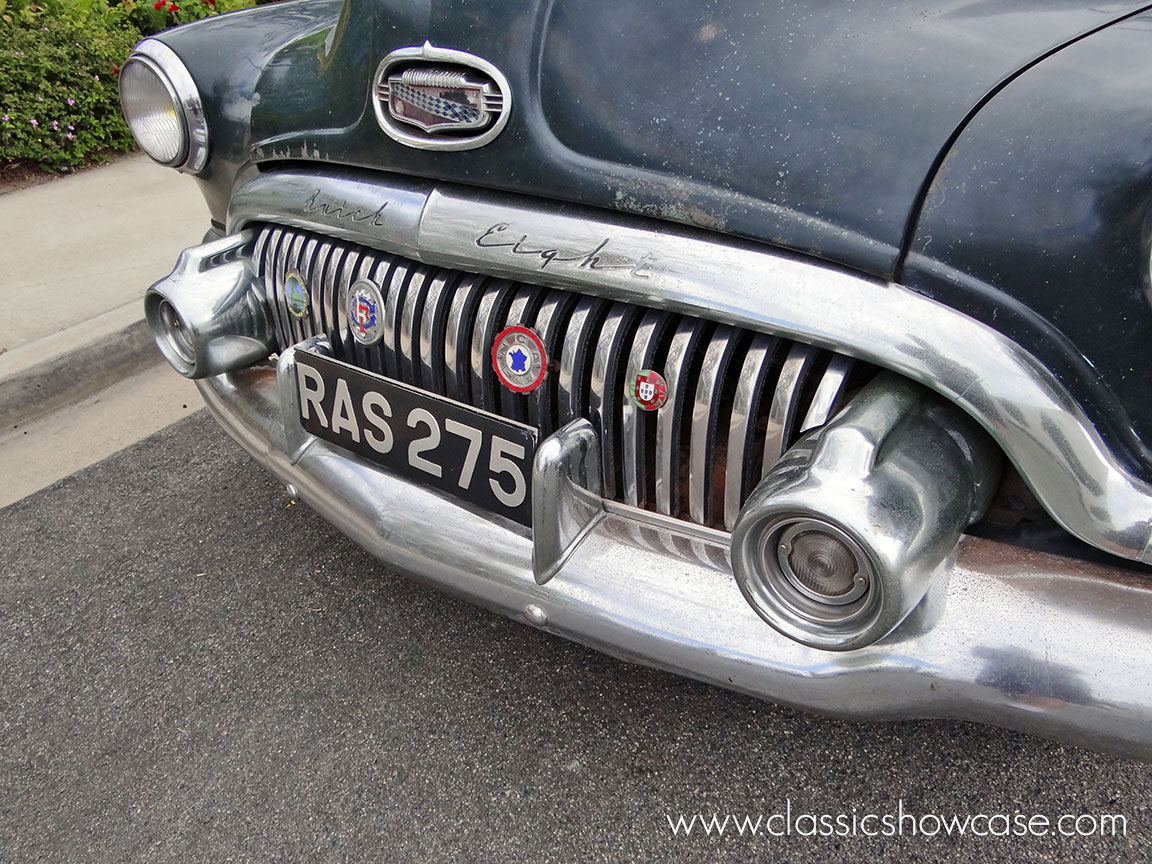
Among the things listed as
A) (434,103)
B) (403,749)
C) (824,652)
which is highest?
(434,103)

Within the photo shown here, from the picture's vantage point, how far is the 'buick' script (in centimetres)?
140

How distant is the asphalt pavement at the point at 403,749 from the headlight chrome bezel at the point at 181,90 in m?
1.05

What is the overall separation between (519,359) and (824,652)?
0.68 metres

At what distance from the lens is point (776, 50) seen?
53.1 inches

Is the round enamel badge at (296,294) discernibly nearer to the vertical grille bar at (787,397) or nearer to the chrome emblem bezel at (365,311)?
the chrome emblem bezel at (365,311)

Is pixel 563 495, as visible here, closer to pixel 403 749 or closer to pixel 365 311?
pixel 365 311

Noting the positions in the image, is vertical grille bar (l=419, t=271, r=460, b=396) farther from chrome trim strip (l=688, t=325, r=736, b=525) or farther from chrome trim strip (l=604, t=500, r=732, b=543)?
chrome trim strip (l=688, t=325, r=736, b=525)

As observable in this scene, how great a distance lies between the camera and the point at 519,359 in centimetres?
158

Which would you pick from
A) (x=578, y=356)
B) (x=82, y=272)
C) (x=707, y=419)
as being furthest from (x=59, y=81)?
(x=707, y=419)

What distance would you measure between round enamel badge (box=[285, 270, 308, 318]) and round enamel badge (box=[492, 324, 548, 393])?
54 centimetres

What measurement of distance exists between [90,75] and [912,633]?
17.7ft

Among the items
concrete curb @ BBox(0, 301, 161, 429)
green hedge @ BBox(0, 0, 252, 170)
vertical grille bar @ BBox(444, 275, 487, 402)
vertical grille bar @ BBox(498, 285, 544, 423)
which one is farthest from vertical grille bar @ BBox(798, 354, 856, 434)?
green hedge @ BBox(0, 0, 252, 170)

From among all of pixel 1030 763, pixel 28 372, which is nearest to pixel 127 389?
pixel 28 372

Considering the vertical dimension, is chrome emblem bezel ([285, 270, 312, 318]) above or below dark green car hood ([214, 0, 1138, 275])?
below
